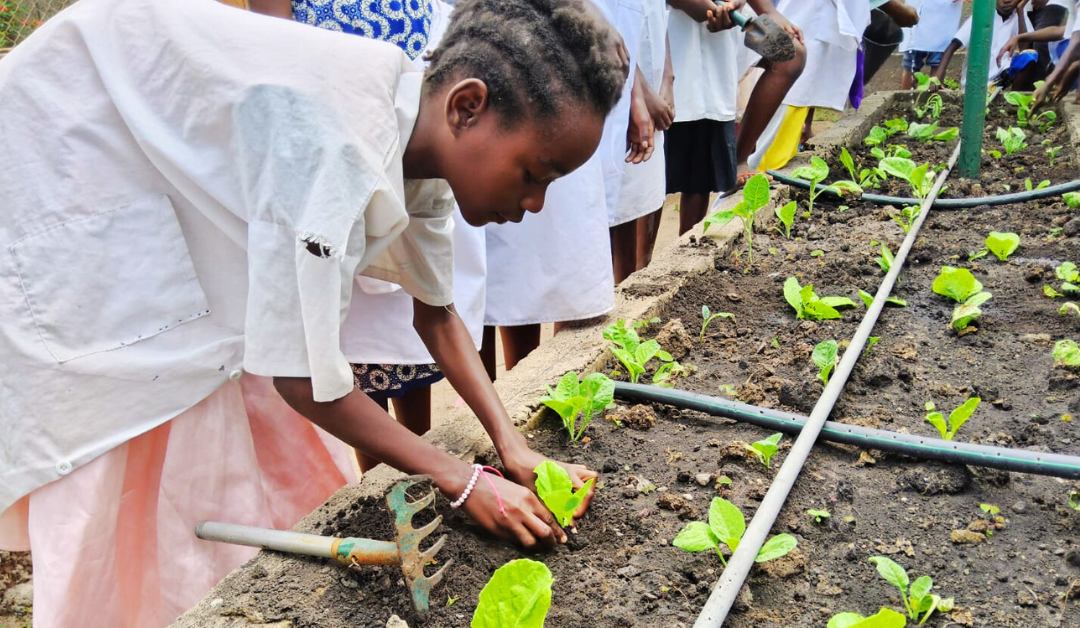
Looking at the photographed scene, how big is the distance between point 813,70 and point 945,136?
1080mm

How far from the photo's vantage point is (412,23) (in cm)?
200

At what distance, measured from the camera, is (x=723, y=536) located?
161 cm

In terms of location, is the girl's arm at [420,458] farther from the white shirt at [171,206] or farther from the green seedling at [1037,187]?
the green seedling at [1037,187]

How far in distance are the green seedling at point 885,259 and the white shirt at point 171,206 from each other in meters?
2.21

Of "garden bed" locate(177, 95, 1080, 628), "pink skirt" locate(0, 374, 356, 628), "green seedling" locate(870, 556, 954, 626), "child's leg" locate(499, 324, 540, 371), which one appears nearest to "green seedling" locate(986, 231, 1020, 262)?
"garden bed" locate(177, 95, 1080, 628)

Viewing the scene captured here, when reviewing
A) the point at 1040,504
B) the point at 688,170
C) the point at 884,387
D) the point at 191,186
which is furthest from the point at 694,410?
the point at 688,170

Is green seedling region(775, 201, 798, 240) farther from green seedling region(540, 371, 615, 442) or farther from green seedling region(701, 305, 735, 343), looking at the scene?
green seedling region(540, 371, 615, 442)

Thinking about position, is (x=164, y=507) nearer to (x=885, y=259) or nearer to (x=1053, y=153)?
(x=885, y=259)

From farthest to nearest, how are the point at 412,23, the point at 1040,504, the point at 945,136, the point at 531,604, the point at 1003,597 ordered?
the point at 945,136, the point at 412,23, the point at 1040,504, the point at 1003,597, the point at 531,604

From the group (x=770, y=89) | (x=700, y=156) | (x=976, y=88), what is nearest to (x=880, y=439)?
(x=700, y=156)

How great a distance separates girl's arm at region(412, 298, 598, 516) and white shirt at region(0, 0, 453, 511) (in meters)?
0.43

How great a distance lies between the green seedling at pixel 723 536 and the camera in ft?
5.22

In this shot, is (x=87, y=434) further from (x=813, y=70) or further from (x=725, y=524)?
(x=813, y=70)

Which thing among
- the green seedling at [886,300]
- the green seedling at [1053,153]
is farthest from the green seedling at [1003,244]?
the green seedling at [1053,153]
